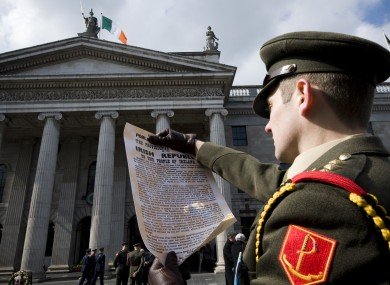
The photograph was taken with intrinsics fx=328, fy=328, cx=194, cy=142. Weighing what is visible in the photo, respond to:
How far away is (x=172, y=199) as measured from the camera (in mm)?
2238

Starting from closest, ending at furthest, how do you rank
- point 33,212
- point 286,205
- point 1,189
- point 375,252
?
point 375,252 < point 286,205 < point 33,212 < point 1,189

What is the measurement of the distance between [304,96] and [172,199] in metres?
1.20

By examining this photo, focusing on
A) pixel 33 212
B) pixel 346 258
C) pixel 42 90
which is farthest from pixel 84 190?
pixel 346 258

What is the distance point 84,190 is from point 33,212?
627cm

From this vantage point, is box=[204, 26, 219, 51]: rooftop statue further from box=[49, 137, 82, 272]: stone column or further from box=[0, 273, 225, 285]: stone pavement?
box=[0, 273, 225, 285]: stone pavement

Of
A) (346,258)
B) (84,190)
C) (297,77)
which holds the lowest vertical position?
(346,258)

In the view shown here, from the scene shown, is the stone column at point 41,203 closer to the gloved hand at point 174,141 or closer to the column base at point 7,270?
the column base at point 7,270

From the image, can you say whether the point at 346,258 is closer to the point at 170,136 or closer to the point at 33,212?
the point at 170,136

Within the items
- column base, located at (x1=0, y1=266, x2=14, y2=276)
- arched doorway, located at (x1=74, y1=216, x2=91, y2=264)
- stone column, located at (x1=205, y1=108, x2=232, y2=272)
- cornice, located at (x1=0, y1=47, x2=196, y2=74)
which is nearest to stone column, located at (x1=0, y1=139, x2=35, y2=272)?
column base, located at (x1=0, y1=266, x2=14, y2=276)

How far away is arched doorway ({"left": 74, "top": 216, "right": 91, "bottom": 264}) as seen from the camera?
968 inches

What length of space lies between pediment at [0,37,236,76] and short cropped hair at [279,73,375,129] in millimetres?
22503

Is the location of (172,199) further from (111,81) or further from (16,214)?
(16,214)

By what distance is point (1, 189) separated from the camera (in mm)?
26250

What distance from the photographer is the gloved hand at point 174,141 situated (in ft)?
8.07
